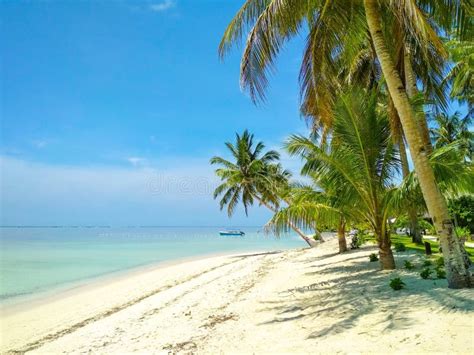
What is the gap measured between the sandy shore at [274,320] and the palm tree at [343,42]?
1.34 m

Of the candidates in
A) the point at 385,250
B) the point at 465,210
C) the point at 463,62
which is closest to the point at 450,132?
the point at 465,210

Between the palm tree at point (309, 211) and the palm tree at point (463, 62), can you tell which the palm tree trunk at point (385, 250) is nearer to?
the palm tree at point (309, 211)

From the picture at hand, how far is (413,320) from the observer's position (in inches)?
176

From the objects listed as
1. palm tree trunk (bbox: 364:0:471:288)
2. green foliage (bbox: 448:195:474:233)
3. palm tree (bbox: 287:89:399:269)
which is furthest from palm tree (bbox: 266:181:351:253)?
green foliage (bbox: 448:195:474:233)

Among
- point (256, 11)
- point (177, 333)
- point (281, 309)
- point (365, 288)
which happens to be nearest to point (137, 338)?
point (177, 333)

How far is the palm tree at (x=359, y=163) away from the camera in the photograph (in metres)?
7.79

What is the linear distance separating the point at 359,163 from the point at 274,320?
13.6ft

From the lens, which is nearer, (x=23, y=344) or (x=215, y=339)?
(x=215, y=339)

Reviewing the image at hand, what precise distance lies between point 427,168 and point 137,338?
220 inches

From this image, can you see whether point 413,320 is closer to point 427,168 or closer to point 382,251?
point 427,168

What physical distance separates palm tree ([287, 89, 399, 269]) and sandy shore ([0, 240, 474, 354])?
4.85 ft

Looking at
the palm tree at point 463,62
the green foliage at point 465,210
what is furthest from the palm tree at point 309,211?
the green foliage at point 465,210

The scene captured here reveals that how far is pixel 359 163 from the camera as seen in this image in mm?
7922

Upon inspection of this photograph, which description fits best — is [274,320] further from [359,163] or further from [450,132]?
[450,132]
